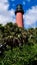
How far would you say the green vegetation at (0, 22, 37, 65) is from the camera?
25.7 meters

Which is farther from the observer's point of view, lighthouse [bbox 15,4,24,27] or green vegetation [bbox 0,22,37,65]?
lighthouse [bbox 15,4,24,27]

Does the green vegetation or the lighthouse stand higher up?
the lighthouse

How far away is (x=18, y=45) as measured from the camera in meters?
29.8

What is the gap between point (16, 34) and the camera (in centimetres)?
3241

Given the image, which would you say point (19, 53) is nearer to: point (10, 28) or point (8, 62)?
point (8, 62)

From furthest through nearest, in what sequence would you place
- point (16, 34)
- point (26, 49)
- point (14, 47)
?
point (16, 34) → point (14, 47) → point (26, 49)

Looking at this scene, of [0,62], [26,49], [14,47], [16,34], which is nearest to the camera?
[0,62]

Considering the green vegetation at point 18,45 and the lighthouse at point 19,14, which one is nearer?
the green vegetation at point 18,45

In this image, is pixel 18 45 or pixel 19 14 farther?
pixel 19 14

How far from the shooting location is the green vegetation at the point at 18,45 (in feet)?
84.4

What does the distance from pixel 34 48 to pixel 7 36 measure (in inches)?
215

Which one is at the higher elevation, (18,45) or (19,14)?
(19,14)

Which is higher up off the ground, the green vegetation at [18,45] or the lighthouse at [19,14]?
the lighthouse at [19,14]

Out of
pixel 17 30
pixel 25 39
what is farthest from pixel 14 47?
pixel 17 30
